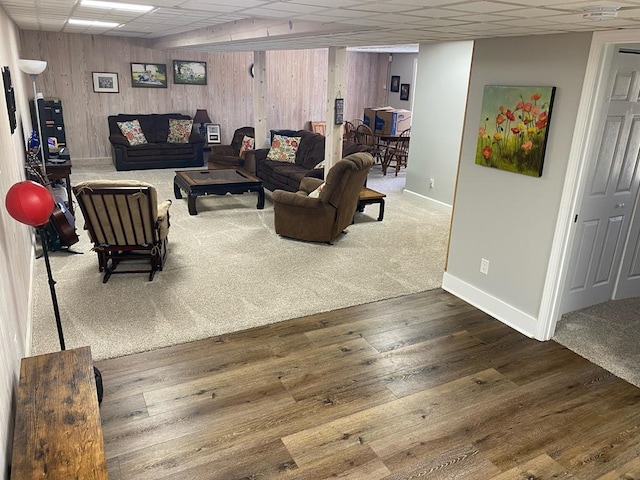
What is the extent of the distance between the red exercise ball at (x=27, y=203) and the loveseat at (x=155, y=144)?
6958mm

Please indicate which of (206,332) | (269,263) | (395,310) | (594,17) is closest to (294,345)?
(206,332)

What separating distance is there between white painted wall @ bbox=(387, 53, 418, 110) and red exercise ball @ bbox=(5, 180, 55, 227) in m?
10.2

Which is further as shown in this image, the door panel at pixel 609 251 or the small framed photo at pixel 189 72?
the small framed photo at pixel 189 72

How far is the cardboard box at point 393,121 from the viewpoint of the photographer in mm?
9461

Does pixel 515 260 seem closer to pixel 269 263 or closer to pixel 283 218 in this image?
pixel 269 263

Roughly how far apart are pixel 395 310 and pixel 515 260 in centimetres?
101

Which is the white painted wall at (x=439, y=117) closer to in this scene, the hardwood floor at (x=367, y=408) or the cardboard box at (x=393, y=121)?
the cardboard box at (x=393, y=121)

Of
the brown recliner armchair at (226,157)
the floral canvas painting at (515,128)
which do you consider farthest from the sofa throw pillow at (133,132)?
the floral canvas painting at (515,128)

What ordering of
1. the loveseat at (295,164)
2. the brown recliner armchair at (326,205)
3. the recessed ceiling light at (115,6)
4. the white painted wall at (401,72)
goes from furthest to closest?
1. the white painted wall at (401,72)
2. the loveseat at (295,164)
3. the brown recliner armchair at (326,205)
4. the recessed ceiling light at (115,6)

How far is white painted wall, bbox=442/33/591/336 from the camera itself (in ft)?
10.4

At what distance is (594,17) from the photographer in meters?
2.31

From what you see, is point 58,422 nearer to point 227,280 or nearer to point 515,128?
point 227,280

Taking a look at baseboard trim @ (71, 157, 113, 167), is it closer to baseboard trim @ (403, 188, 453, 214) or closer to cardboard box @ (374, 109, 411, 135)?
cardboard box @ (374, 109, 411, 135)

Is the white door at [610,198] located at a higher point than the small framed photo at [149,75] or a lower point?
lower
